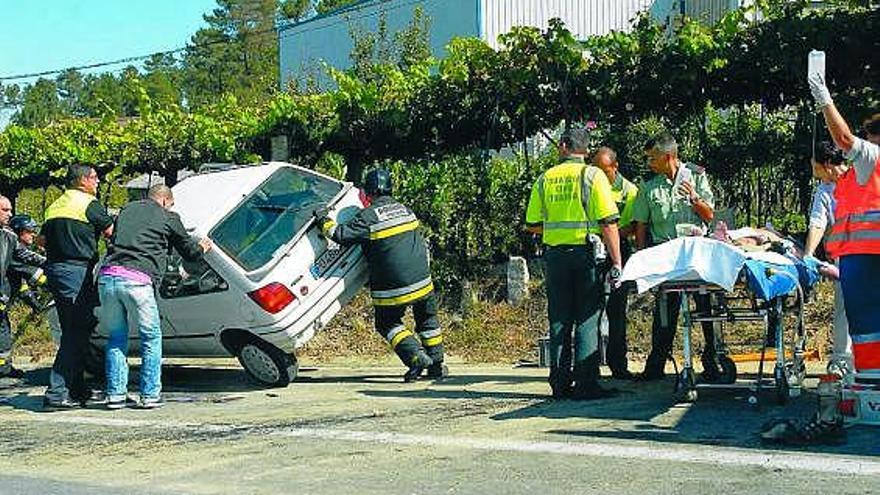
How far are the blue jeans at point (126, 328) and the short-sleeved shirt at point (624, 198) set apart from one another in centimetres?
395

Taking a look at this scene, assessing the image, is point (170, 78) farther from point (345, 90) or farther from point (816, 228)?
point (816, 228)

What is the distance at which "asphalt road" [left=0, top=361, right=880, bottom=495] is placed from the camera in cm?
674

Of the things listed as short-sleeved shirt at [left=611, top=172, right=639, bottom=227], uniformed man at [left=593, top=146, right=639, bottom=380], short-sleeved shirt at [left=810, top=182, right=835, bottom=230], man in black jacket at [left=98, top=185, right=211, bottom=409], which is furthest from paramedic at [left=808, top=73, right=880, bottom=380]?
man in black jacket at [left=98, top=185, right=211, bottom=409]

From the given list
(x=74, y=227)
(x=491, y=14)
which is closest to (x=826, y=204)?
(x=74, y=227)

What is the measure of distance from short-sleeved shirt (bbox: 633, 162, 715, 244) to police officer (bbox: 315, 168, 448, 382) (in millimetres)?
2341

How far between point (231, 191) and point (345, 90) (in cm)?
437

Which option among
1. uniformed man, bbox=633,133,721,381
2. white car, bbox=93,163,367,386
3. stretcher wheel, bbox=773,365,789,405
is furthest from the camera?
white car, bbox=93,163,367,386

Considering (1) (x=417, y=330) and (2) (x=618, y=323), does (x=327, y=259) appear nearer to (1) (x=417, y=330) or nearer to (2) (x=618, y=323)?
(1) (x=417, y=330)

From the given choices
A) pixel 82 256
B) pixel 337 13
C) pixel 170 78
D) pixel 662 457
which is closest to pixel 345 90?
pixel 82 256

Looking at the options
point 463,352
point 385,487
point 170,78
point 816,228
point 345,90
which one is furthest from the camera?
point 170,78

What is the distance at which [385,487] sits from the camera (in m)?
6.85

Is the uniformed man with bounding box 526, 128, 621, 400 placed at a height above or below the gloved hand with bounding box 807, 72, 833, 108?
Result: below

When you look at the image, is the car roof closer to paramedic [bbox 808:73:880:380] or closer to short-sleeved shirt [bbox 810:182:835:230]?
short-sleeved shirt [bbox 810:182:835:230]

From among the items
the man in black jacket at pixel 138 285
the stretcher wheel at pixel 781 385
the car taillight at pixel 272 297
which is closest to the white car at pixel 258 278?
the car taillight at pixel 272 297
